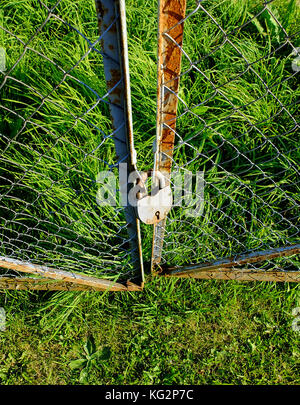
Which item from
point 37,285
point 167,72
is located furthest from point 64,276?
point 167,72

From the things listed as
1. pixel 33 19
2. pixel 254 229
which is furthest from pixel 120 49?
pixel 33 19

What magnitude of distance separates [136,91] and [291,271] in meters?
1.59

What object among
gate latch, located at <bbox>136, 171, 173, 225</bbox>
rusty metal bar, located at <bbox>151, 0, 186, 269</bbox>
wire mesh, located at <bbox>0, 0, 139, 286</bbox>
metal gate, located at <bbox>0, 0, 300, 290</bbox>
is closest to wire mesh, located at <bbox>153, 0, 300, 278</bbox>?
metal gate, located at <bbox>0, 0, 300, 290</bbox>

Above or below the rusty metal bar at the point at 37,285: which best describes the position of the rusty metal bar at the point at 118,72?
above

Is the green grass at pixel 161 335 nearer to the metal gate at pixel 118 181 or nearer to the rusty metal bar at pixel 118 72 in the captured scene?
the metal gate at pixel 118 181

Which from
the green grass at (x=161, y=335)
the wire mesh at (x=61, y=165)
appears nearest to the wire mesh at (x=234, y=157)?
the green grass at (x=161, y=335)

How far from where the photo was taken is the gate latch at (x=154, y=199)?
122 centimetres

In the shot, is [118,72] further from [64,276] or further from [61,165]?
[64,276]

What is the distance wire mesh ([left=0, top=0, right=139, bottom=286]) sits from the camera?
6.93ft

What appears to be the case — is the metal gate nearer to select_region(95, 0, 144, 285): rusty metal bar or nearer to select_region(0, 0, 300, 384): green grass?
select_region(0, 0, 300, 384): green grass

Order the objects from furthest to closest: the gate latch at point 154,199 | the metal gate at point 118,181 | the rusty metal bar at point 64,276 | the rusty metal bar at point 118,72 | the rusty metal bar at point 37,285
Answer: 1. the rusty metal bar at point 37,285
2. the metal gate at point 118,181
3. the rusty metal bar at point 64,276
4. the gate latch at point 154,199
5. the rusty metal bar at point 118,72

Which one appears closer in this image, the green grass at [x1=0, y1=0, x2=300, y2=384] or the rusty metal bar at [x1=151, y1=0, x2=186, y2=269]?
the rusty metal bar at [x1=151, y1=0, x2=186, y2=269]

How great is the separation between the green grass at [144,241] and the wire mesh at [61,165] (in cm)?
1

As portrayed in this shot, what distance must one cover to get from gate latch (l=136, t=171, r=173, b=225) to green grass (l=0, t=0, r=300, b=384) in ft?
2.82
